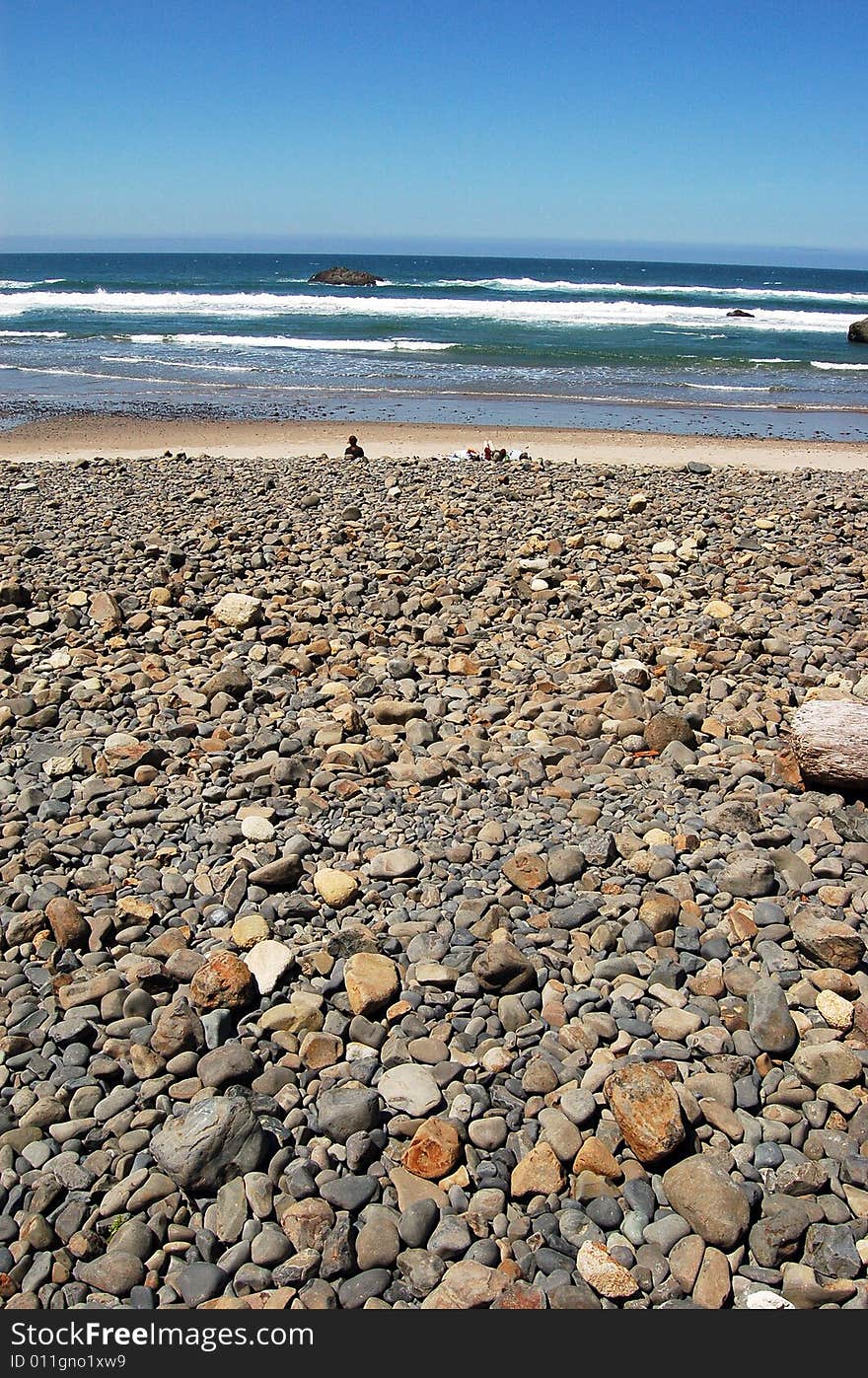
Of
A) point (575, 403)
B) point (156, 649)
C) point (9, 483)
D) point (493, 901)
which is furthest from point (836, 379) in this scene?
point (493, 901)

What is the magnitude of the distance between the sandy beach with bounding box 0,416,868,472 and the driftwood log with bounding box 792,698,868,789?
926 cm

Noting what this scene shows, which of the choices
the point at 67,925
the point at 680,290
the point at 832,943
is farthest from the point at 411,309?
→ the point at 832,943

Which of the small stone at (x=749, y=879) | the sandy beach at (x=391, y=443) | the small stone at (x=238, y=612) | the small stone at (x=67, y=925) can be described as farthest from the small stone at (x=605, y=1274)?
the sandy beach at (x=391, y=443)

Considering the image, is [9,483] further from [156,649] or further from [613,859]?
[613,859]

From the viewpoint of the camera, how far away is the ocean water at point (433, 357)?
65.7 feet

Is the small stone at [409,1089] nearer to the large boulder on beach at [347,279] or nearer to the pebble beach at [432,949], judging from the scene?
the pebble beach at [432,949]

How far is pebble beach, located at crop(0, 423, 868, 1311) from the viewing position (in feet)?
7.72

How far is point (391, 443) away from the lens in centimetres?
1533

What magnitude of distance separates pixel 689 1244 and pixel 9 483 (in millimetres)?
10994

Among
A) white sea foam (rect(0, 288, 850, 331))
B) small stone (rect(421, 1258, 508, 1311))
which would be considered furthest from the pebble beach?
white sea foam (rect(0, 288, 850, 331))

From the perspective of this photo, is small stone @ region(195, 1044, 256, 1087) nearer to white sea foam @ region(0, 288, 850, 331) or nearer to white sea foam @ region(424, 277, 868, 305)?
white sea foam @ region(0, 288, 850, 331)

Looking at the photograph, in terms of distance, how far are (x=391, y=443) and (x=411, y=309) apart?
119ft

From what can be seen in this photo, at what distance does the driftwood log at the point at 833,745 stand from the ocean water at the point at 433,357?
567 inches

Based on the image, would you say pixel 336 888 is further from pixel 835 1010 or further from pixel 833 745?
pixel 833 745
